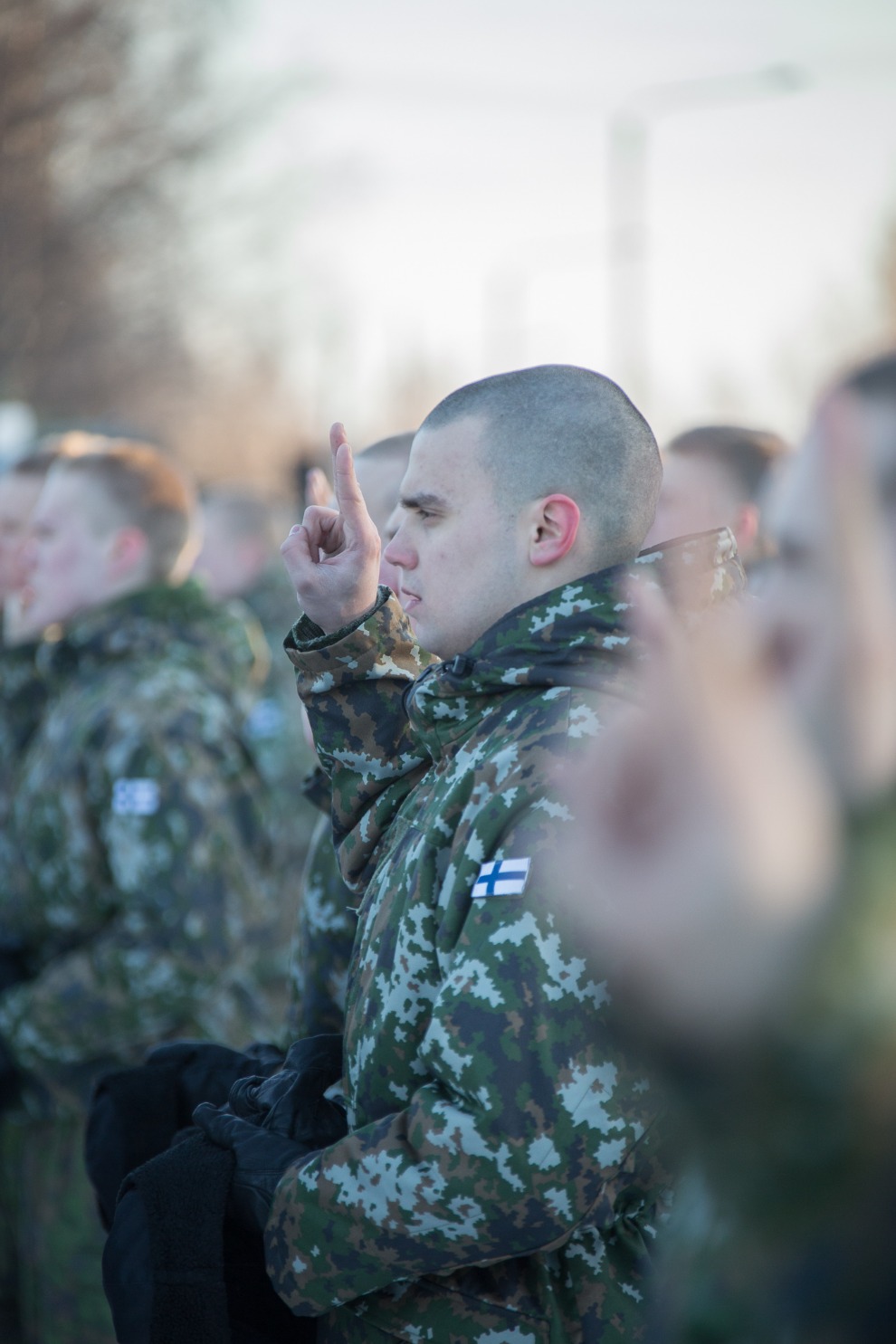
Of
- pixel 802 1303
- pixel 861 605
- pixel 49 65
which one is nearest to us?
pixel 802 1303

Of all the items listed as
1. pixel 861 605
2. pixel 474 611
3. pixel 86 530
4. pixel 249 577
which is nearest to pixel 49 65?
pixel 249 577

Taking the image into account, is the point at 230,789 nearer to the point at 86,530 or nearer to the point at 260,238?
the point at 86,530

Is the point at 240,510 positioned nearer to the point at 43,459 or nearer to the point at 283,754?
the point at 283,754

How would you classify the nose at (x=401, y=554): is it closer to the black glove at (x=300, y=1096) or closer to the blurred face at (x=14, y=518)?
the black glove at (x=300, y=1096)

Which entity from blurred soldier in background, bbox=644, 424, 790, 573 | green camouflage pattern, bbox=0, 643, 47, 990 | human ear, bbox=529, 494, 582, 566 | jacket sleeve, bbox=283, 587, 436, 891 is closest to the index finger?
jacket sleeve, bbox=283, 587, 436, 891

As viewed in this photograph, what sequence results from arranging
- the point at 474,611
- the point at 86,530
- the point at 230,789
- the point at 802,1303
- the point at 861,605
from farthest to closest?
the point at 86,530 < the point at 230,789 < the point at 474,611 < the point at 861,605 < the point at 802,1303

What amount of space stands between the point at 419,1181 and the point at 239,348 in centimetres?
2190

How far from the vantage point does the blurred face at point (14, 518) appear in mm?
5168

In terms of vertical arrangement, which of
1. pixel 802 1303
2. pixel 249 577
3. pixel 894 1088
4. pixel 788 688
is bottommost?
pixel 249 577

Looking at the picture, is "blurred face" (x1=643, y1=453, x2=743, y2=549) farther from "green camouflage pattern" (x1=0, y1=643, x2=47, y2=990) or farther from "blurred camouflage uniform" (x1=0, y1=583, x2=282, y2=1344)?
A: "green camouflage pattern" (x1=0, y1=643, x2=47, y2=990)

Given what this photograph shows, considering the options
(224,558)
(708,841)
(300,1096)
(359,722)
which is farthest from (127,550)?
(224,558)

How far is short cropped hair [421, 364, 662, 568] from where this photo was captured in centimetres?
224

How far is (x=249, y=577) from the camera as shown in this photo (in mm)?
8250

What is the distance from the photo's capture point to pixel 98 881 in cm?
373
